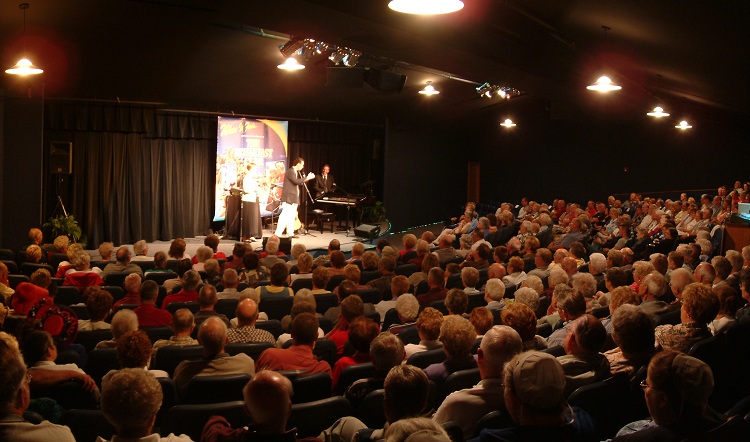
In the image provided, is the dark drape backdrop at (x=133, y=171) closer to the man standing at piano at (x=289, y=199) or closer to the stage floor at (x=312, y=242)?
the stage floor at (x=312, y=242)

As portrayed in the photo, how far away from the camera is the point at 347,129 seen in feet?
59.7

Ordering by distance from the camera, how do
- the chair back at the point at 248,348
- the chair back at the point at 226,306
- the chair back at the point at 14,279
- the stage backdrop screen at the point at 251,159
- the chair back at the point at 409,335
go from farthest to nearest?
1. the stage backdrop screen at the point at 251,159
2. the chair back at the point at 14,279
3. the chair back at the point at 226,306
4. the chair back at the point at 409,335
5. the chair back at the point at 248,348

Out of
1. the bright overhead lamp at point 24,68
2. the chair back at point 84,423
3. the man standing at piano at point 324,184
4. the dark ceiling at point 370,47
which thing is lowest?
the chair back at point 84,423

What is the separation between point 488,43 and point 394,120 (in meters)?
9.45

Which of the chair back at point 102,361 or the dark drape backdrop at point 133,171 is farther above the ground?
the dark drape backdrop at point 133,171

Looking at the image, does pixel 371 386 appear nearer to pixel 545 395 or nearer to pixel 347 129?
pixel 545 395

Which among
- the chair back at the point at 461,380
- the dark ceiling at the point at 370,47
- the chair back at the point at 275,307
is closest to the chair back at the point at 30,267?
the chair back at the point at 275,307

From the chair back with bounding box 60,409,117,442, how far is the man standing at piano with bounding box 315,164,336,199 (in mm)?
13772

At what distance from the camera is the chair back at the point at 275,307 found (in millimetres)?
6406

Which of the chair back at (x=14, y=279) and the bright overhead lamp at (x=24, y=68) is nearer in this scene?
the chair back at (x=14, y=279)

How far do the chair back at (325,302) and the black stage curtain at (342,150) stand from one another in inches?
423

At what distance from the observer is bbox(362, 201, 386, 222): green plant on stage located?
17969 millimetres

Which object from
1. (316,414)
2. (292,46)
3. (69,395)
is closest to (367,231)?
(292,46)

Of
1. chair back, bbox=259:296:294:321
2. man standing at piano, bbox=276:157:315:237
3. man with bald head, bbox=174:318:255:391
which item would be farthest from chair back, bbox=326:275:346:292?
man standing at piano, bbox=276:157:315:237
